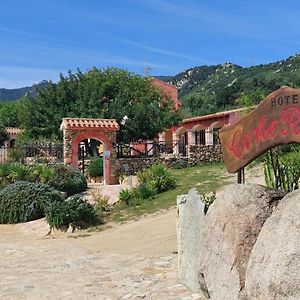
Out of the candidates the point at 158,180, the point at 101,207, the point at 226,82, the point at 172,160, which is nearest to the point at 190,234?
the point at 101,207

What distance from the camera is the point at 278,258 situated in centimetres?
405

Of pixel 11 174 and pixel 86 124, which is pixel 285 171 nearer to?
pixel 11 174

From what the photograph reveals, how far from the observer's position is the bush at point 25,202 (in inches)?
581

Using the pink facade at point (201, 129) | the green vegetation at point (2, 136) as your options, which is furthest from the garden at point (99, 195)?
the green vegetation at point (2, 136)

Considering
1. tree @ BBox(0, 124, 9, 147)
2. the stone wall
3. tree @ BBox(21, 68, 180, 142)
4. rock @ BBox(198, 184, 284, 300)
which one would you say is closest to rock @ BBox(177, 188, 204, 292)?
rock @ BBox(198, 184, 284, 300)

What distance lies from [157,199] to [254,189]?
10.8 meters

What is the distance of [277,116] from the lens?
576 cm

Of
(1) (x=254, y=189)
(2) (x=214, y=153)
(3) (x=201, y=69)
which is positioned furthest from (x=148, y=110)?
(3) (x=201, y=69)

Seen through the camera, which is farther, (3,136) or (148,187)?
(3,136)

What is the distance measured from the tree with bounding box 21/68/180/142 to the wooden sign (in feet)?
77.1

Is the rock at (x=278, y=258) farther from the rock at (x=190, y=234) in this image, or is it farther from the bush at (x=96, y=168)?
the bush at (x=96, y=168)

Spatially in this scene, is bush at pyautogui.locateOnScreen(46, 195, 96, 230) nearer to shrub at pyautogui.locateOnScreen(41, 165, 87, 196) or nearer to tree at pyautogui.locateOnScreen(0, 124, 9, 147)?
shrub at pyautogui.locateOnScreen(41, 165, 87, 196)

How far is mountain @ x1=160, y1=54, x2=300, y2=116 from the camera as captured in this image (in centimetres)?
5038

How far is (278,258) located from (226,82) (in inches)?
2645
